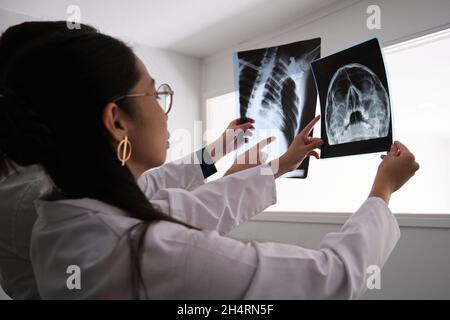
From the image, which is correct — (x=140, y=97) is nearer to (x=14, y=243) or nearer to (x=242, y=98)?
(x=14, y=243)

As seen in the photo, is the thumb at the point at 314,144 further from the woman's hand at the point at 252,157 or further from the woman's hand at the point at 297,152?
the woman's hand at the point at 252,157

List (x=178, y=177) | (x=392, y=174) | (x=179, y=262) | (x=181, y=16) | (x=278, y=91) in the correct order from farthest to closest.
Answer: (x=181, y=16)
(x=278, y=91)
(x=178, y=177)
(x=392, y=174)
(x=179, y=262)

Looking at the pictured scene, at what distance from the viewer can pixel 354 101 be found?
114 centimetres

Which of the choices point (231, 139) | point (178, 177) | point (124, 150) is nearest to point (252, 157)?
point (231, 139)

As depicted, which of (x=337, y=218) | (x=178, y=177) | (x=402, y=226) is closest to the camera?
(x=178, y=177)

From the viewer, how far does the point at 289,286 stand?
49 cm

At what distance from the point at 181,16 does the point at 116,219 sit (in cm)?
195

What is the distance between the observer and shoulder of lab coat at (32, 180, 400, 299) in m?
0.46

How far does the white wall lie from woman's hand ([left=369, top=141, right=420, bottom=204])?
848 millimetres

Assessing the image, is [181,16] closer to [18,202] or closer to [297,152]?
[297,152]

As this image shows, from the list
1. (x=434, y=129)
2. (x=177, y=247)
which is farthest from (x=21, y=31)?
(x=434, y=129)

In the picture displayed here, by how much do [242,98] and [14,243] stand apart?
881mm

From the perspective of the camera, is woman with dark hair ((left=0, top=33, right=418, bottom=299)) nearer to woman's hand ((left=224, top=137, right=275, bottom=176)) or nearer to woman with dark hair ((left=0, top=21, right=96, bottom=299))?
woman with dark hair ((left=0, top=21, right=96, bottom=299))
